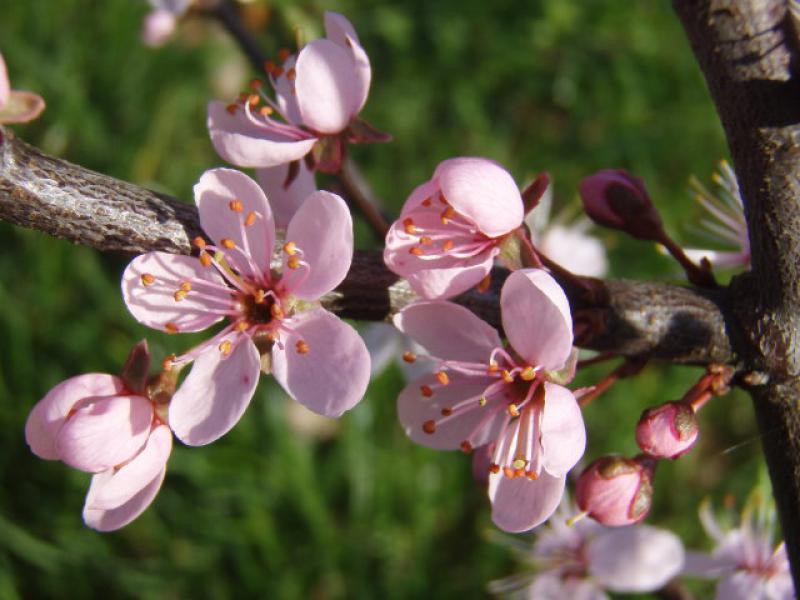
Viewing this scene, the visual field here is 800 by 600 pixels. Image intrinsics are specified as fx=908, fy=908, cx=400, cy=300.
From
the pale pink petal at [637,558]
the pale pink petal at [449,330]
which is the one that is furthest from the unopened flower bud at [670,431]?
the pale pink petal at [637,558]

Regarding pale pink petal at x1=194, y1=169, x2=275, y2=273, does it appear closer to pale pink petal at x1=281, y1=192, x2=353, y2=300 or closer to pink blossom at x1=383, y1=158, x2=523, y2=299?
pale pink petal at x1=281, y1=192, x2=353, y2=300

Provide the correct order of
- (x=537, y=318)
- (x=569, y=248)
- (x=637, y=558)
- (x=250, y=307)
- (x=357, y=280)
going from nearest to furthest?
(x=537, y=318)
(x=357, y=280)
(x=250, y=307)
(x=637, y=558)
(x=569, y=248)

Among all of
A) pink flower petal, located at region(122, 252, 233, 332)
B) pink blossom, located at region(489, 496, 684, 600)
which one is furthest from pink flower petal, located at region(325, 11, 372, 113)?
pink blossom, located at region(489, 496, 684, 600)

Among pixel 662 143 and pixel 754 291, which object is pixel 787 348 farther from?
pixel 662 143

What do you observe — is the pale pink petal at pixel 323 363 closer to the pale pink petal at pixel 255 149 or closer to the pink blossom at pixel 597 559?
the pale pink petal at pixel 255 149

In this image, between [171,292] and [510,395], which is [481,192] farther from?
[171,292]

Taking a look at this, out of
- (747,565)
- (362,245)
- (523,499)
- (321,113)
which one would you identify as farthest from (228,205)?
(362,245)
